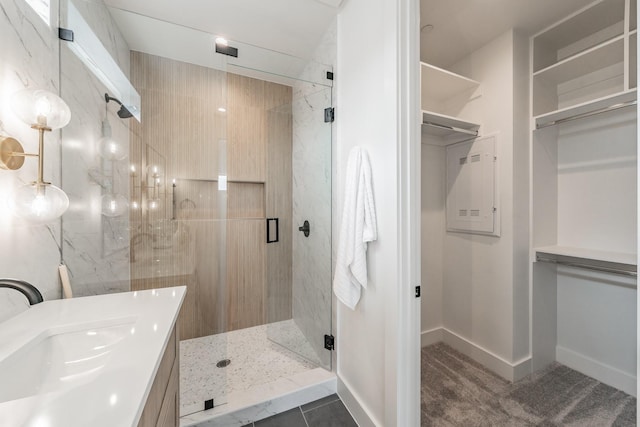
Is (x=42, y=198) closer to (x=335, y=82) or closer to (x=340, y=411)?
(x=335, y=82)

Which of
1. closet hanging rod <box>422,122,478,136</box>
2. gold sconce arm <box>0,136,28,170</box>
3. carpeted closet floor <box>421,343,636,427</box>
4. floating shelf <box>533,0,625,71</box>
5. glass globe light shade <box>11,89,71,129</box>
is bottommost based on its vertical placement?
carpeted closet floor <box>421,343,636,427</box>

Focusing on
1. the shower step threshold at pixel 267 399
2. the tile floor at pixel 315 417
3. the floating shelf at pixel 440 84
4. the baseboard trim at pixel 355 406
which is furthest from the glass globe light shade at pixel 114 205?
the floating shelf at pixel 440 84

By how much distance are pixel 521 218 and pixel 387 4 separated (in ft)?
5.78

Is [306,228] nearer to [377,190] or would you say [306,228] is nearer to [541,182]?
[377,190]

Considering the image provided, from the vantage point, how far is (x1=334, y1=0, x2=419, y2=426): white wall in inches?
45.9

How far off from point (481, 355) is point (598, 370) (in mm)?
734

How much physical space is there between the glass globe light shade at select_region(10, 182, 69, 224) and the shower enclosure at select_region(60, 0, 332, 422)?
46 cm

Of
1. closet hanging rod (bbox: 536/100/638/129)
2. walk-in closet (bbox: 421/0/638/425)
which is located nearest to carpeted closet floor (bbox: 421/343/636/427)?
walk-in closet (bbox: 421/0/638/425)

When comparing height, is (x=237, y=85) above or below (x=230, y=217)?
above

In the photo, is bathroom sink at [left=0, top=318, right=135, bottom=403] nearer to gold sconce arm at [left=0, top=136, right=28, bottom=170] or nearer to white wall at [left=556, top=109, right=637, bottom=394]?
gold sconce arm at [left=0, top=136, right=28, bottom=170]

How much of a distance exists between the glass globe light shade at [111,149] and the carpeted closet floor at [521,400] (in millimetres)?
2629

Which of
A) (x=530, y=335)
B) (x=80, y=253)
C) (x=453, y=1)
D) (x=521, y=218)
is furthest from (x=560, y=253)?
(x=80, y=253)

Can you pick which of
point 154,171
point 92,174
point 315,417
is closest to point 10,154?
point 92,174

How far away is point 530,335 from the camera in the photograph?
6.13 ft
